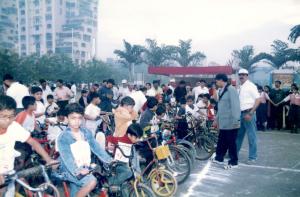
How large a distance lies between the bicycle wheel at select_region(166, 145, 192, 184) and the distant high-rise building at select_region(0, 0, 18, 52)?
322 feet

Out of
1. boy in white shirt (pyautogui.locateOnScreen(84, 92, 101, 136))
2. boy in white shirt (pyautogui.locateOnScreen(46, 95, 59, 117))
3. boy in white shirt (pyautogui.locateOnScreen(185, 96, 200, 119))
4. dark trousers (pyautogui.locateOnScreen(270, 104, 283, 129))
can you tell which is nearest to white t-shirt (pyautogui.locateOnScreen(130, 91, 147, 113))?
boy in white shirt (pyautogui.locateOnScreen(185, 96, 200, 119))

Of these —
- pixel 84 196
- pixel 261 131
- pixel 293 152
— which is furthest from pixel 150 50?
pixel 84 196

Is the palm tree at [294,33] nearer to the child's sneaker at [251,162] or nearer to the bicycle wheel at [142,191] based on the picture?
the child's sneaker at [251,162]

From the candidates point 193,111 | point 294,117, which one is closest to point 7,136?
point 193,111

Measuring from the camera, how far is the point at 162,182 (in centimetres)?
518

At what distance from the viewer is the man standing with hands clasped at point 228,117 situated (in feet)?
22.2

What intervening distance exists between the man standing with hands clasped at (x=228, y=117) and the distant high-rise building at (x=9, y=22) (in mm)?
97884

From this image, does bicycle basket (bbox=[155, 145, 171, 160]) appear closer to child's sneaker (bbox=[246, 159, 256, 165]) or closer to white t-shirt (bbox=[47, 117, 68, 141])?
white t-shirt (bbox=[47, 117, 68, 141])

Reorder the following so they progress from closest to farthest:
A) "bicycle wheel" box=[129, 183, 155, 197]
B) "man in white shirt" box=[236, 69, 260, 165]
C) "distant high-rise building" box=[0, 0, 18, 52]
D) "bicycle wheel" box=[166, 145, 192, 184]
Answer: "bicycle wheel" box=[129, 183, 155, 197] < "bicycle wheel" box=[166, 145, 192, 184] < "man in white shirt" box=[236, 69, 260, 165] < "distant high-rise building" box=[0, 0, 18, 52]

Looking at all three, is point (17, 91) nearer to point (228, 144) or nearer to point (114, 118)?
point (114, 118)

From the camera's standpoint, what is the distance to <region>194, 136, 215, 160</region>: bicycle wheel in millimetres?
7738

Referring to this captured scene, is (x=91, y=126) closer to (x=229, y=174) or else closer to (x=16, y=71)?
(x=229, y=174)

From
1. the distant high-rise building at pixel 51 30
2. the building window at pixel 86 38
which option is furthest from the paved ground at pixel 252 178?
the building window at pixel 86 38

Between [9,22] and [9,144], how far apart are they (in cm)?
10879
